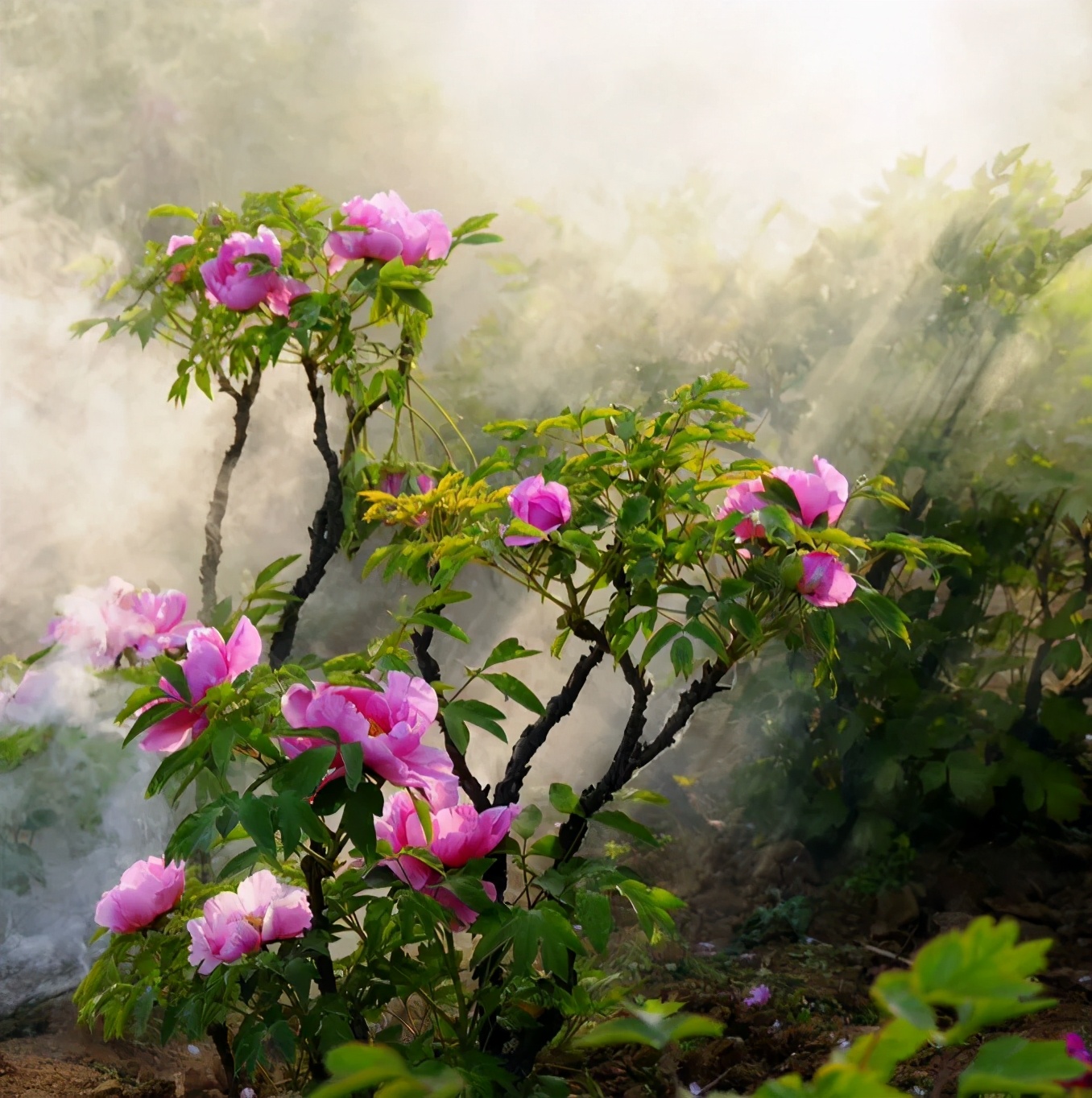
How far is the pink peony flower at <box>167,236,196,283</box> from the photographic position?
1417mm

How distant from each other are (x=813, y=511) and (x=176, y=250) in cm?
95

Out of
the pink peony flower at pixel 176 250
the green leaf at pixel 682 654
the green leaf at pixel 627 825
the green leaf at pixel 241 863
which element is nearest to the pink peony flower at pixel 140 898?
the green leaf at pixel 241 863

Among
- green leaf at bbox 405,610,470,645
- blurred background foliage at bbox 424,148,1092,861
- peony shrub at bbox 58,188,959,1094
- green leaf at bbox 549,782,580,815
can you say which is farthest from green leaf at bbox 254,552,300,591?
blurred background foliage at bbox 424,148,1092,861

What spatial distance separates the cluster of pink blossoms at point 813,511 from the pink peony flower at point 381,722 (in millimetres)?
322

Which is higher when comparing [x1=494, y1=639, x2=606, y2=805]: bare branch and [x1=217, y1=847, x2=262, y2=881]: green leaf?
[x1=494, y1=639, x2=606, y2=805]: bare branch

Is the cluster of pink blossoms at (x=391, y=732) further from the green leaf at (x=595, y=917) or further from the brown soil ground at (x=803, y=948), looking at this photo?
the brown soil ground at (x=803, y=948)

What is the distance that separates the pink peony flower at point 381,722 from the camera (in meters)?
0.74

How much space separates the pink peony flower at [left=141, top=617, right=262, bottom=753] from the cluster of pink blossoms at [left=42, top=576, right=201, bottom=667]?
0.53m

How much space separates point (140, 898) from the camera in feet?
3.17

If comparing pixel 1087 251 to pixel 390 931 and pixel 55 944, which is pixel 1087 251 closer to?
pixel 390 931

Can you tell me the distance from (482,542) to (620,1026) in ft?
2.04

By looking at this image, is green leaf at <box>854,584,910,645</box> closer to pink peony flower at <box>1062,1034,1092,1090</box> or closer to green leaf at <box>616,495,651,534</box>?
green leaf at <box>616,495,651,534</box>

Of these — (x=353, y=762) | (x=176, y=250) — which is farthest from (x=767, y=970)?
(x=176, y=250)

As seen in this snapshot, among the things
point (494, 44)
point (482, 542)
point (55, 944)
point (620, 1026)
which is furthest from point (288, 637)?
point (494, 44)
